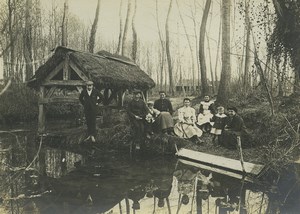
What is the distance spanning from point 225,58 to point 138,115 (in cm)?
227

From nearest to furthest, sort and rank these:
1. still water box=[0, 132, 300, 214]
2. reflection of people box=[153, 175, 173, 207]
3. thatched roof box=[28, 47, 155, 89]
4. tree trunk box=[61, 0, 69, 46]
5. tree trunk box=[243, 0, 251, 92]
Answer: still water box=[0, 132, 300, 214] < reflection of people box=[153, 175, 173, 207] < tree trunk box=[61, 0, 69, 46] < tree trunk box=[243, 0, 251, 92] < thatched roof box=[28, 47, 155, 89]

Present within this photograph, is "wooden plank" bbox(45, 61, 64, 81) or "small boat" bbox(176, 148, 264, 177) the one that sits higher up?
"wooden plank" bbox(45, 61, 64, 81)

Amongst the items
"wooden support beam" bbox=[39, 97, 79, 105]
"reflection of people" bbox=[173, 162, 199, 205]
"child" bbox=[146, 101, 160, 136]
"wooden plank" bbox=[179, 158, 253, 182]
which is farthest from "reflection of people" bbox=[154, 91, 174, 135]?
"wooden support beam" bbox=[39, 97, 79, 105]

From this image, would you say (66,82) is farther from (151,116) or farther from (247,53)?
(247,53)

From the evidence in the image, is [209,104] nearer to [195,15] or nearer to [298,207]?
[195,15]

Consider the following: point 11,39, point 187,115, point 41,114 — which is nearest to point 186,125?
point 187,115

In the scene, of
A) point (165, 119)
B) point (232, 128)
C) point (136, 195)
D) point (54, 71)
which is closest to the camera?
point (136, 195)

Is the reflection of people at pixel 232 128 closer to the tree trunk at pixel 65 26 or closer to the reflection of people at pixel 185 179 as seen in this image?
the reflection of people at pixel 185 179

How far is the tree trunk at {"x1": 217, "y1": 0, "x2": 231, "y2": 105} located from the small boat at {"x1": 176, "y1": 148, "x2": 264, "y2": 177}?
157 centimetres

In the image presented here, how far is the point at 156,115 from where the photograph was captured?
756 cm

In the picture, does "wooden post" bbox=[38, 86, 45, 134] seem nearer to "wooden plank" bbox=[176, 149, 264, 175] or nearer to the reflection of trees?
the reflection of trees

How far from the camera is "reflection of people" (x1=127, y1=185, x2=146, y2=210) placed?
4421 millimetres

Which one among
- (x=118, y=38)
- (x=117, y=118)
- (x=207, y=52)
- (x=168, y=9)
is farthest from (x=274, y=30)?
(x=117, y=118)

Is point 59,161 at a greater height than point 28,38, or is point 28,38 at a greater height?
point 28,38
